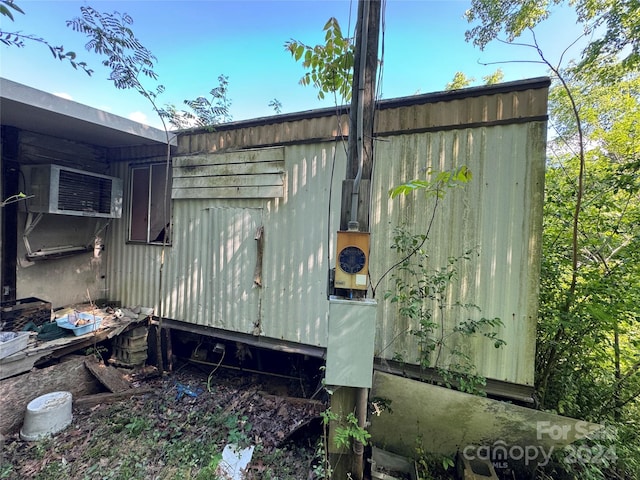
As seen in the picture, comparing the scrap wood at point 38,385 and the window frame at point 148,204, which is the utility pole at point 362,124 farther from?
the scrap wood at point 38,385

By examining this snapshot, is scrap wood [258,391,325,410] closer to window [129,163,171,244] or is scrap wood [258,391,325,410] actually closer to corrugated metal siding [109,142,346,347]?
corrugated metal siding [109,142,346,347]

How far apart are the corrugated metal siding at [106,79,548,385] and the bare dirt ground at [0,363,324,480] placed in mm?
827

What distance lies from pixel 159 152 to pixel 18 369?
3124 mm

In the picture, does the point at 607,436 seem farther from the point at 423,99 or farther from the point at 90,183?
the point at 90,183

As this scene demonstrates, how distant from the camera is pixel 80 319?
350 centimetres

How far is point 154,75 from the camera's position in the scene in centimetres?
359

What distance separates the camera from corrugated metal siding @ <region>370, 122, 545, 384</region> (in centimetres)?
232

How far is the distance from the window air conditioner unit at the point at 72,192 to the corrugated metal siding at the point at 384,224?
3.73ft

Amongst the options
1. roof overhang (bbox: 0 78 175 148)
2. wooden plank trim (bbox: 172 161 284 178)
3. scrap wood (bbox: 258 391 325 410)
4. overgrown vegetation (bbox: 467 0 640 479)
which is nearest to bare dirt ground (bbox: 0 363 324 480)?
scrap wood (bbox: 258 391 325 410)

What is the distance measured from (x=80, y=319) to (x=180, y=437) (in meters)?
2.21

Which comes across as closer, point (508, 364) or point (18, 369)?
point (508, 364)

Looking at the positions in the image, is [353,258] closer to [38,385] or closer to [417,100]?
[417,100]

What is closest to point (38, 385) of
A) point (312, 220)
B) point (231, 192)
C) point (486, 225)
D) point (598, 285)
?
point (231, 192)

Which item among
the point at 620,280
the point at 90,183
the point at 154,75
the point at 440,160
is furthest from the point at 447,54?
the point at 90,183
